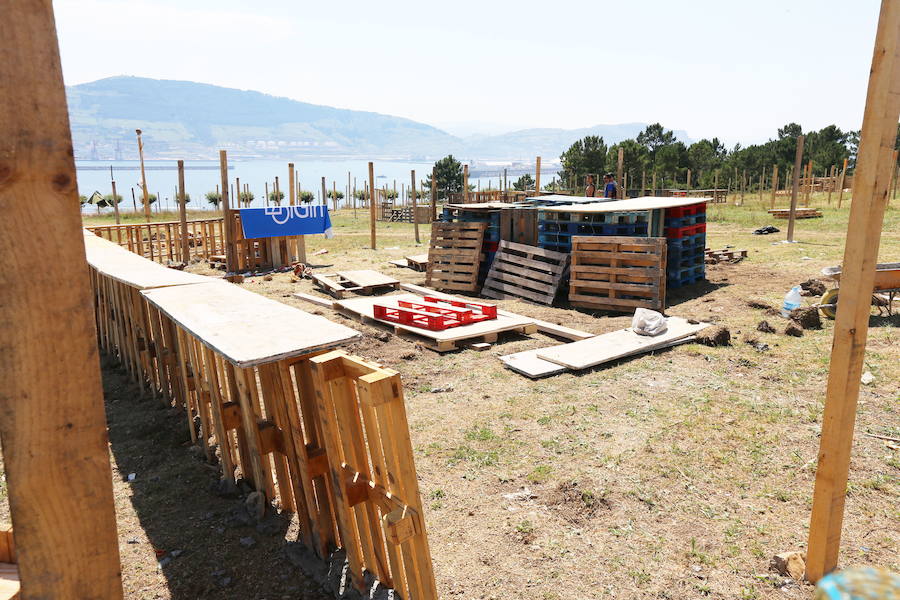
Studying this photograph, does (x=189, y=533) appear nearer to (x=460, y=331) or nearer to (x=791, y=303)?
(x=460, y=331)

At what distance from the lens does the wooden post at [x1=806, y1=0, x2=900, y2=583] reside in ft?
9.48

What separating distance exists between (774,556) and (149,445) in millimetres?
5353

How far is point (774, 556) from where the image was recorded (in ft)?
12.7

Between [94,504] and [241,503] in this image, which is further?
[241,503]

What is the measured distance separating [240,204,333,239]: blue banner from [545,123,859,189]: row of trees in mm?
35310

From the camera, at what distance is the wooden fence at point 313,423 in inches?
116

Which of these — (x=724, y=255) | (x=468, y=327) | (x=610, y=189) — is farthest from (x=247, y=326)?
(x=610, y=189)

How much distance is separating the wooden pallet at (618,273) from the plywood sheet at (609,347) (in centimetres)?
131

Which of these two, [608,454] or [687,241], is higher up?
[687,241]

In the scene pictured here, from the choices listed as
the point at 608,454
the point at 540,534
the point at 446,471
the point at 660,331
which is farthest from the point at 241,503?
the point at 660,331

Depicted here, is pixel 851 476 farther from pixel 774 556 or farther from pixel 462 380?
pixel 462 380

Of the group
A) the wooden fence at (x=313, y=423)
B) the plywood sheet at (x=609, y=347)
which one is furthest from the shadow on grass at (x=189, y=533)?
the plywood sheet at (x=609, y=347)

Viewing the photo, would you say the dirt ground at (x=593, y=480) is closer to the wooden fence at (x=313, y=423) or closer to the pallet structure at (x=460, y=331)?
the pallet structure at (x=460, y=331)

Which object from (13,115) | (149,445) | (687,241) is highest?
(13,115)
